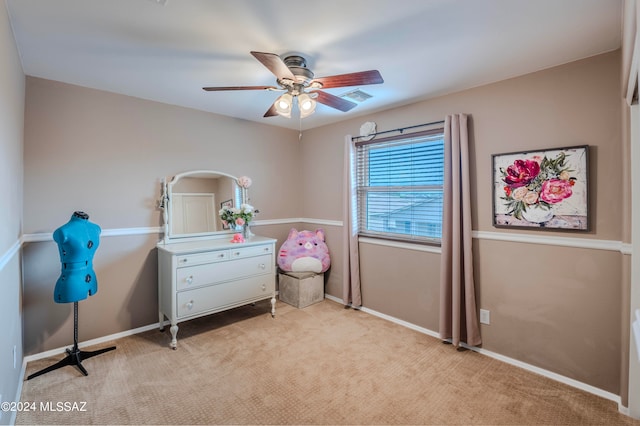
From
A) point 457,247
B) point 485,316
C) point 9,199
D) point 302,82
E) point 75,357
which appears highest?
point 302,82

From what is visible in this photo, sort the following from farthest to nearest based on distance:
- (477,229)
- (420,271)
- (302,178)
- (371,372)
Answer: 1. (302,178)
2. (420,271)
3. (477,229)
4. (371,372)

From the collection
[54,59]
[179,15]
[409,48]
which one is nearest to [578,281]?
[409,48]

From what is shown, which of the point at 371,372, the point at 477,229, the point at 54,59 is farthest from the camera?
the point at 477,229

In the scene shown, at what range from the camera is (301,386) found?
2.17 meters

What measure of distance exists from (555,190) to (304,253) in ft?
8.73

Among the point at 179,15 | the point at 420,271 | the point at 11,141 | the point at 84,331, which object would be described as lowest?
the point at 84,331

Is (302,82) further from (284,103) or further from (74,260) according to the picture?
(74,260)

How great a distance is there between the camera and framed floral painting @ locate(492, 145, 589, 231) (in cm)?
214

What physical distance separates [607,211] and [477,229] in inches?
33.4

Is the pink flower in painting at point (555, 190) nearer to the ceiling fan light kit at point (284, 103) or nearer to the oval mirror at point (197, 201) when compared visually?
the ceiling fan light kit at point (284, 103)

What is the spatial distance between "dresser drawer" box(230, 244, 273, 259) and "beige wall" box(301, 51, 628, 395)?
1628 mm

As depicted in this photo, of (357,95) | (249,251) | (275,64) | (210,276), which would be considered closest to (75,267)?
(210,276)

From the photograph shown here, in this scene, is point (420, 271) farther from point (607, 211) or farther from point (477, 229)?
point (607, 211)

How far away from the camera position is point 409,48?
6.60 ft
